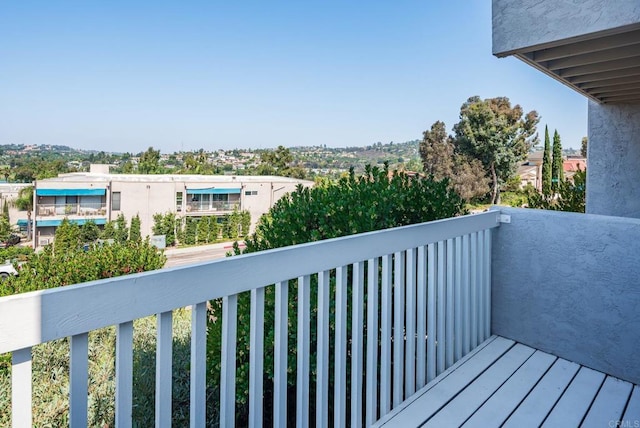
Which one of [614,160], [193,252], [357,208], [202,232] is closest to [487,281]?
[357,208]

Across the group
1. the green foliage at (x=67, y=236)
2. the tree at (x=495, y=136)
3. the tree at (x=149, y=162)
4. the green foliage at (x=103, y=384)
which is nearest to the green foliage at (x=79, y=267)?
the green foliage at (x=103, y=384)

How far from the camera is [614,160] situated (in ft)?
13.2

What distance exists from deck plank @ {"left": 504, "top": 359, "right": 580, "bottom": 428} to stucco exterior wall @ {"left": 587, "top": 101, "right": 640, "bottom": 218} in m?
2.49

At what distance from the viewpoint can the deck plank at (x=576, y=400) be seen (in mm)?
1710

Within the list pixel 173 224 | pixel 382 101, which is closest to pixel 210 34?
pixel 382 101

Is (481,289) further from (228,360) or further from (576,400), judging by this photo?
(228,360)

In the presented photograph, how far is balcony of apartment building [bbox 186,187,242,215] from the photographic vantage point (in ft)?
59.8

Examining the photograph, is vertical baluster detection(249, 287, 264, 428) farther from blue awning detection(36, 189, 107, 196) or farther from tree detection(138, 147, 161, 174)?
tree detection(138, 147, 161, 174)

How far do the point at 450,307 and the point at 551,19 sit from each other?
1506 millimetres

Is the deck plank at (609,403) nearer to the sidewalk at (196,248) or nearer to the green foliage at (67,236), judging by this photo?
the sidewalk at (196,248)

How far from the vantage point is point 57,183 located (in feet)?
54.0

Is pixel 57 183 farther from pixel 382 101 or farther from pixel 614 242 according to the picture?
pixel 382 101

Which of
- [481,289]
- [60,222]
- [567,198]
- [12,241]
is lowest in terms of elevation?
[12,241]

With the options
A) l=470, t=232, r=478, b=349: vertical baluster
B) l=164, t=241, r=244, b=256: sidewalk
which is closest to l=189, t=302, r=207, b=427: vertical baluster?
l=470, t=232, r=478, b=349: vertical baluster
